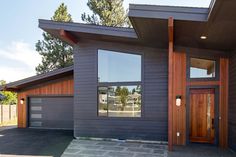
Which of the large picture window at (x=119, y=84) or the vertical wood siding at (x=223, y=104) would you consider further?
the large picture window at (x=119, y=84)

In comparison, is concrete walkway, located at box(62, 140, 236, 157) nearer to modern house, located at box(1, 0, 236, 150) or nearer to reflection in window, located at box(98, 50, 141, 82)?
modern house, located at box(1, 0, 236, 150)

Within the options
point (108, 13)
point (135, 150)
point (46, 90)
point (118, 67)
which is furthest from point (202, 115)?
point (108, 13)

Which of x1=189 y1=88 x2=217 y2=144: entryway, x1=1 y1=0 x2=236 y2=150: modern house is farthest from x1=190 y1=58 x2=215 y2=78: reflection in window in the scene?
x1=189 y1=88 x2=217 y2=144: entryway

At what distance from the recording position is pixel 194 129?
23.2ft

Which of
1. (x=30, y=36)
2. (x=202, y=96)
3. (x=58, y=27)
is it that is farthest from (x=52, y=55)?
(x=202, y=96)

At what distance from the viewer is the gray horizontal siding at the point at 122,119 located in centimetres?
734

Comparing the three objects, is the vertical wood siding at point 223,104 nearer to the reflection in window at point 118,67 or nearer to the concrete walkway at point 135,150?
the concrete walkway at point 135,150

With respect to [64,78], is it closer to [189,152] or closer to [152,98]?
[152,98]

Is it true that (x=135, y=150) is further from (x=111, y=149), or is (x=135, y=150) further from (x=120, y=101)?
(x=120, y=101)

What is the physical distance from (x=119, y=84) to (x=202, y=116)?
289 cm

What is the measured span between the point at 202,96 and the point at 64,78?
603cm

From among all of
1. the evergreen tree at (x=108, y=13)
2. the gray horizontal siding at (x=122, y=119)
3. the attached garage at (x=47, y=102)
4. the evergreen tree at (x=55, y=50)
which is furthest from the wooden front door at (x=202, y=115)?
the evergreen tree at (x=55, y=50)

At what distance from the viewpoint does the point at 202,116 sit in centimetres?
700

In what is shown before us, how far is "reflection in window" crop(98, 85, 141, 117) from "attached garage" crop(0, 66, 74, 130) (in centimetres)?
274
